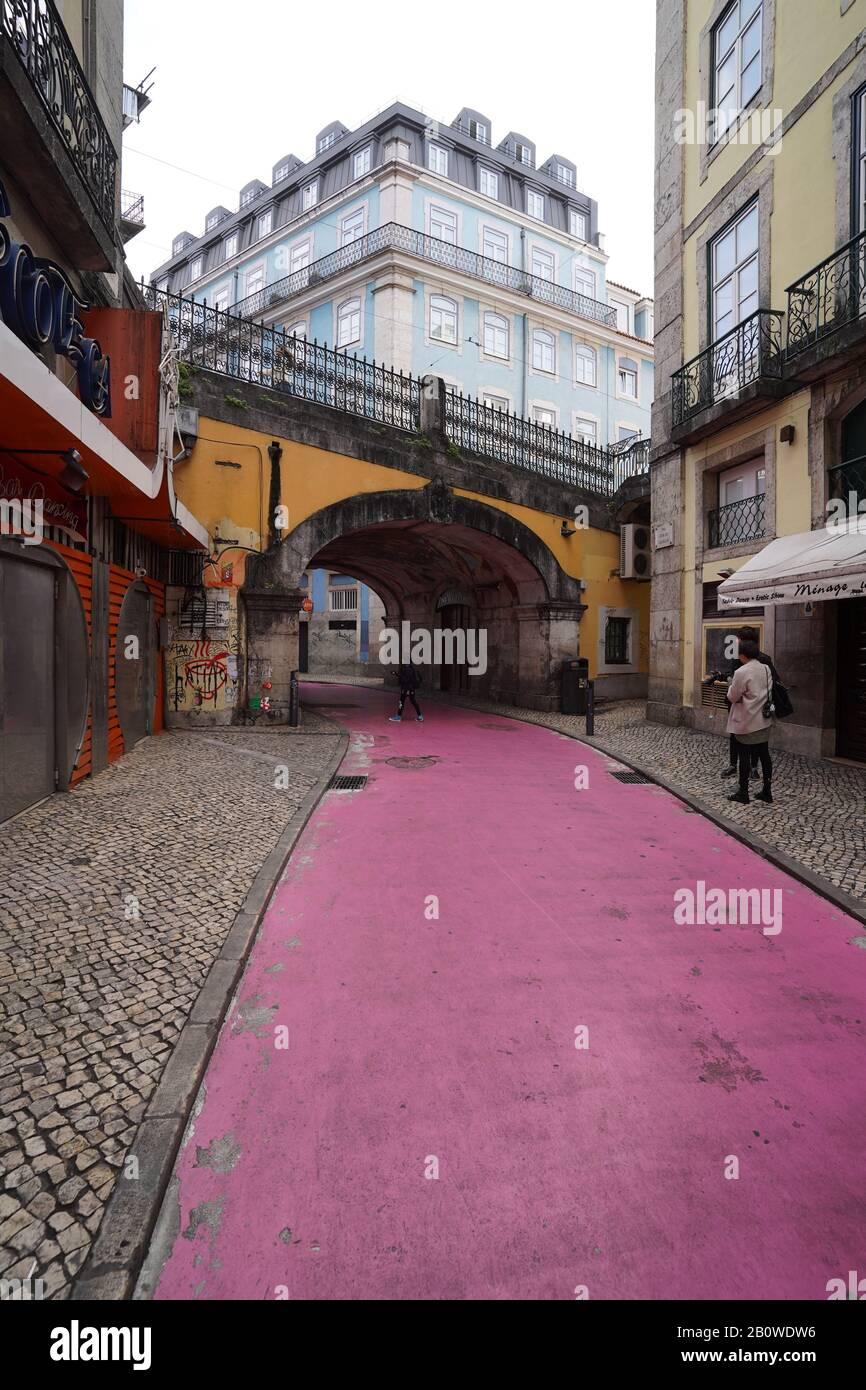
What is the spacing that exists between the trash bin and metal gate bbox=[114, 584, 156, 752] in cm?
917

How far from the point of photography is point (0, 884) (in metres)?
4.48

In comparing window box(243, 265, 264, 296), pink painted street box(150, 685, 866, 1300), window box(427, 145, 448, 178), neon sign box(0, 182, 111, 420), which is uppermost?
window box(427, 145, 448, 178)

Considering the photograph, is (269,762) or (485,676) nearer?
(269,762)

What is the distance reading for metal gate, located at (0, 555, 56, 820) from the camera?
605cm

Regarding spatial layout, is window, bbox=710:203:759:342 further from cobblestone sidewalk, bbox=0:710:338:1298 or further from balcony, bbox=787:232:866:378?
cobblestone sidewalk, bbox=0:710:338:1298

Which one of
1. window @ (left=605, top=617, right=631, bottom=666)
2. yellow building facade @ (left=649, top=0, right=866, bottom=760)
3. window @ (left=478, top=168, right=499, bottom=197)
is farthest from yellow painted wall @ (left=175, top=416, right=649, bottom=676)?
window @ (left=478, top=168, right=499, bottom=197)

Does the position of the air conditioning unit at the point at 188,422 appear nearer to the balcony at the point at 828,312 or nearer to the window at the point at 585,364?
the balcony at the point at 828,312

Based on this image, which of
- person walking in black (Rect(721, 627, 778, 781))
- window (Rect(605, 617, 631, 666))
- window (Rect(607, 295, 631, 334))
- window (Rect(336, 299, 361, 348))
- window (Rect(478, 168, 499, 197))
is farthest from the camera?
window (Rect(607, 295, 631, 334))

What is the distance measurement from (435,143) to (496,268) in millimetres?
5517

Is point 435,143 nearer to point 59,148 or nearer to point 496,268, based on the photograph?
point 496,268

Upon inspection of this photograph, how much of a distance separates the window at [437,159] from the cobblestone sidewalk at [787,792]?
87.4 feet

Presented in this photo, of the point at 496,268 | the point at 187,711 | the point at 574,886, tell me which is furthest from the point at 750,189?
the point at 496,268

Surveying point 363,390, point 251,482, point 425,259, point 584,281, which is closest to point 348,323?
point 425,259

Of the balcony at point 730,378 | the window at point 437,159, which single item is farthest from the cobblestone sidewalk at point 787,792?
the window at point 437,159
